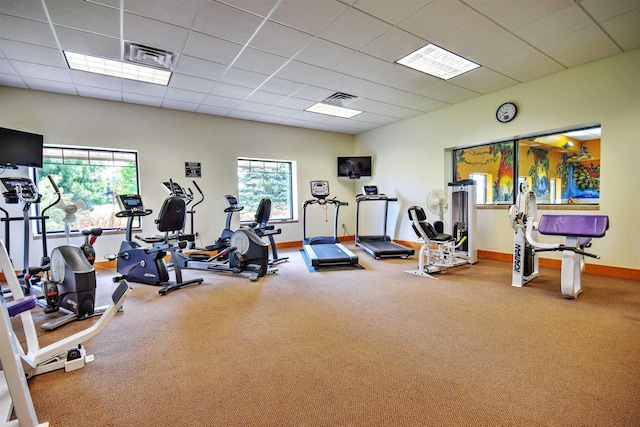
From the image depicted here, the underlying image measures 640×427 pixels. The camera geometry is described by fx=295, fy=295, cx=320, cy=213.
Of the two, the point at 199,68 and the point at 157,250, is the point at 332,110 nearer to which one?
the point at 199,68

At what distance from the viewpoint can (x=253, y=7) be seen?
9.46 feet

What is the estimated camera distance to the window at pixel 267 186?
694cm

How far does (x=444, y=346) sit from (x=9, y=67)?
6091mm

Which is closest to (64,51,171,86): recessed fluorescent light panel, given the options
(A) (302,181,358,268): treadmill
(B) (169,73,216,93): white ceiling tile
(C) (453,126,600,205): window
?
(B) (169,73,216,93): white ceiling tile

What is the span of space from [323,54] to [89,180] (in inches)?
184

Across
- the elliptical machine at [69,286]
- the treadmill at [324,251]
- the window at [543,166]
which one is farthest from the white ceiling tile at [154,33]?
the window at [543,166]

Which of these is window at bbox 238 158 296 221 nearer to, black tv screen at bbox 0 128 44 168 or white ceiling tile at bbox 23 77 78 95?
white ceiling tile at bbox 23 77 78 95

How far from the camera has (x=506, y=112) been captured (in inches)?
201

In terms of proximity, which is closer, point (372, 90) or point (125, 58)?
point (125, 58)

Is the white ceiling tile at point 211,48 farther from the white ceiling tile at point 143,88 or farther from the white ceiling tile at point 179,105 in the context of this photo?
the white ceiling tile at point 179,105

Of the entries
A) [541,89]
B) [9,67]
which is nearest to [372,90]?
[541,89]

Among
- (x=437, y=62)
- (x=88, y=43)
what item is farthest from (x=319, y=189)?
(x=88, y=43)

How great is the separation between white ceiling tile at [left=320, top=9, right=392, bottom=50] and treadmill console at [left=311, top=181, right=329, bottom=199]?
3.26 meters

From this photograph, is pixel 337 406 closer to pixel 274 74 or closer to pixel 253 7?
pixel 253 7
